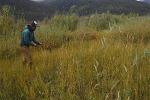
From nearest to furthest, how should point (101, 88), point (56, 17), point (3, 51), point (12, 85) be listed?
point (101, 88) → point (12, 85) → point (3, 51) → point (56, 17)

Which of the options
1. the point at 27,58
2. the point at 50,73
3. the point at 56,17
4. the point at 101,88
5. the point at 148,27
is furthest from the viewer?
the point at 56,17

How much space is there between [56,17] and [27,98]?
1037 cm

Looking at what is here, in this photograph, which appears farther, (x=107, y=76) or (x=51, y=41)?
(x=51, y=41)

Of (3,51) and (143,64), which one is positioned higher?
(143,64)

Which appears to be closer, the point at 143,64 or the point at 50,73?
the point at 143,64

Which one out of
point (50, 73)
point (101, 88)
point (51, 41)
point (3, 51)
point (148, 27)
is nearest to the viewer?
point (101, 88)

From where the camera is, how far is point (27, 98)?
4426 mm

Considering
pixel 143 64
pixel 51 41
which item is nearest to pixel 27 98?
pixel 143 64

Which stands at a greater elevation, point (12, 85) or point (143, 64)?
point (143, 64)

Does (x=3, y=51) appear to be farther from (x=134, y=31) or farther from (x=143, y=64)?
(x=143, y=64)

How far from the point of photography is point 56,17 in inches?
576

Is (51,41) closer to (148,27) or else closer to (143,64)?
(148,27)

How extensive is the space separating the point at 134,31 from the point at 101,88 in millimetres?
6523

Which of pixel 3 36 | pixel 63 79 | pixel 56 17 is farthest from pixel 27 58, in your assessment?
pixel 56 17
